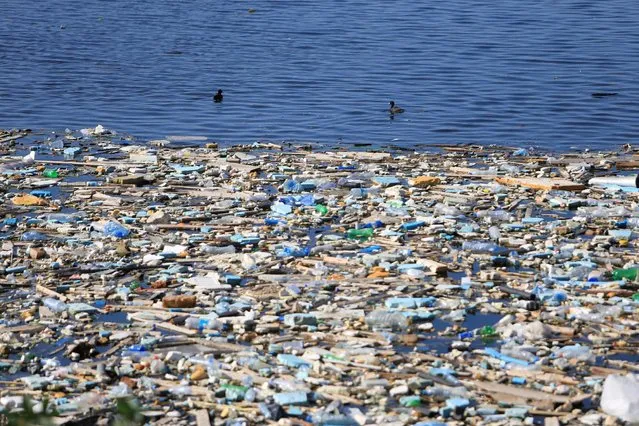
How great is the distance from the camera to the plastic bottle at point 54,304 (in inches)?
372

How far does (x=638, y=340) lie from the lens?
8664 mm

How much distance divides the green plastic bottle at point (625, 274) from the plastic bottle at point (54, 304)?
4.91 metres

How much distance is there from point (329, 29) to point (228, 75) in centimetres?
691

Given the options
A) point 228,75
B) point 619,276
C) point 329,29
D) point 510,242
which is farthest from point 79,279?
point 329,29

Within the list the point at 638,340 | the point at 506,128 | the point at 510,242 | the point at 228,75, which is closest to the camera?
Result: the point at 638,340

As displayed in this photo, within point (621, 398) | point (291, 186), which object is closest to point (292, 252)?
point (291, 186)

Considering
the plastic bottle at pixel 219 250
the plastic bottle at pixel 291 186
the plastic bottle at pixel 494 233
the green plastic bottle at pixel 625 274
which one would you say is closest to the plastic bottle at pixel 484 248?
the plastic bottle at pixel 494 233

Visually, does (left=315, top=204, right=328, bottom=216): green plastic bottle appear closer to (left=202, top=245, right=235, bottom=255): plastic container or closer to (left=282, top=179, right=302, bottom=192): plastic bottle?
(left=282, top=179, right=302, bottom=192): plastic bottle

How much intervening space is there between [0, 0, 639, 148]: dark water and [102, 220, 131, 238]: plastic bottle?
6149 millimetres

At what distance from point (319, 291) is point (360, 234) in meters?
1.84

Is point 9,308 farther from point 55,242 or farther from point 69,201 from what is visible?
point 69,201

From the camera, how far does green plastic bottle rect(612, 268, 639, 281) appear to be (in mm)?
10125

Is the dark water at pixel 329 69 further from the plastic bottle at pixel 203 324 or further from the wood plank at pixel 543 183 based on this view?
the plastic bottle at pixel 203 324

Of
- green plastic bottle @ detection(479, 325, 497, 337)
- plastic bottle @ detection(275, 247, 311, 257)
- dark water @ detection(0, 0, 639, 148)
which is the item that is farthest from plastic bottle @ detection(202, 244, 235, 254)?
dark water @ detection(0, 0, 639, 148)
